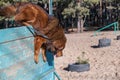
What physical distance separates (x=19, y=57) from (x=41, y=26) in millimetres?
563

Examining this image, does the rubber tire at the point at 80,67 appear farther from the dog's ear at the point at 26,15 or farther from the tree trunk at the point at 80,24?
the tree trunk at the point at 80,24

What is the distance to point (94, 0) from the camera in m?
27.2

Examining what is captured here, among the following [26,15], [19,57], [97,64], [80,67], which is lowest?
[97,64]

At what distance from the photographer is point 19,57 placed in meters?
3.26

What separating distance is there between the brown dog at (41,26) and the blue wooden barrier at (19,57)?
0.29ft

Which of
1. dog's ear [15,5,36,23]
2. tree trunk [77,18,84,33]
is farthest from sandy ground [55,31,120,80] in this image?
tree trunk [77,18,84,33]

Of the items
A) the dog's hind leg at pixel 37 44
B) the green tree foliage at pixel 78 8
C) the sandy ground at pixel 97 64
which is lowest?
the green tree foliage at pixel 78 8

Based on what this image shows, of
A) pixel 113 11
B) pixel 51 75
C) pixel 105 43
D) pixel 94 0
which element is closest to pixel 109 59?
pixel 105 43

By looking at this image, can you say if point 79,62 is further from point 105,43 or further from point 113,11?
point 113,11

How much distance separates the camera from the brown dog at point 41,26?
11.4 ft

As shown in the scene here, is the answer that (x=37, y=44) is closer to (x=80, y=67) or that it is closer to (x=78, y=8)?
(x=80, y=67)

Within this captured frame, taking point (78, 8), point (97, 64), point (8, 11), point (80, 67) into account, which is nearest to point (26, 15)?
point (8, 11)

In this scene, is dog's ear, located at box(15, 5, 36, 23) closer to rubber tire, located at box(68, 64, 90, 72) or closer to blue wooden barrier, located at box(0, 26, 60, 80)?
blue wooden barrier, located at box(0, 26, 60, 80)

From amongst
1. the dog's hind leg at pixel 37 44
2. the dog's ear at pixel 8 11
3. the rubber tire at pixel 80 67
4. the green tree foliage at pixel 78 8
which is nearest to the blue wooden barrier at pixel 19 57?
the dog's hind leg at pixel 37 44
